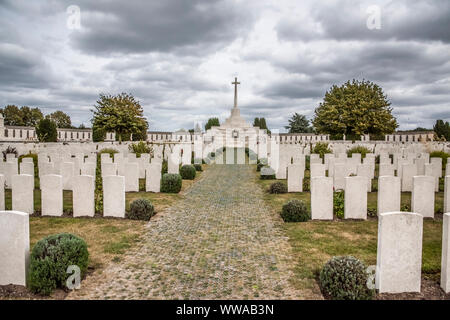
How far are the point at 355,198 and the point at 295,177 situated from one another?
5241 mm

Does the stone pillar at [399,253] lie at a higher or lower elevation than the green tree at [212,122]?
lower

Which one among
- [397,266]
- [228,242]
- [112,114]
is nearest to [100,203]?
[228,242]

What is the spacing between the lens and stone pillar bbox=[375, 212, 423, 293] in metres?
5.59

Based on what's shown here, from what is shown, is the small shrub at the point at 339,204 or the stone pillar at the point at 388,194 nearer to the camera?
the stone pillar at the point at 388,194

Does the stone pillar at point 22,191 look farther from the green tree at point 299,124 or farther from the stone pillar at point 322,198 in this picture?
the green tree at point 299,124

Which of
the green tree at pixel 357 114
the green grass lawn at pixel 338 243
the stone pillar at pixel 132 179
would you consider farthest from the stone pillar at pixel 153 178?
the green tree at pixel 357 114

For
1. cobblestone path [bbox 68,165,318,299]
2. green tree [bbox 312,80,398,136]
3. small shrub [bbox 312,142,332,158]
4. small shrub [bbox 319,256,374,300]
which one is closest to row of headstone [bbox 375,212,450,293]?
small shrub [bbox 319,256,374,300]

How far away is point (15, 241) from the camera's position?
5.59 m

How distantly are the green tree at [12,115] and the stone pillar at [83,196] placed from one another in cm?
7307

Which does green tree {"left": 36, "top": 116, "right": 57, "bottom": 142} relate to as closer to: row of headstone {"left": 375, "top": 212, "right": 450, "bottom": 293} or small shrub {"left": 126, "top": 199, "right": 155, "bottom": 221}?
small shrub {"left": 126, "top": 199, "right": 155, "bottom": 221}

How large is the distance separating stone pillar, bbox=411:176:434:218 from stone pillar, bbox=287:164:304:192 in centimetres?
565

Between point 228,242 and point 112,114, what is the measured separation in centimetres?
4168

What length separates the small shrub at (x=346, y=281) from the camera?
5199 mm
